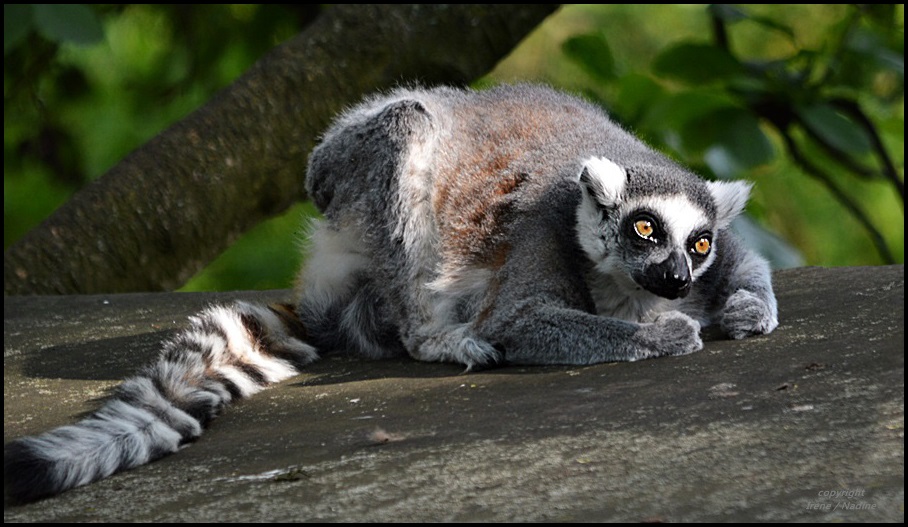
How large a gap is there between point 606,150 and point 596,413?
1763 mm

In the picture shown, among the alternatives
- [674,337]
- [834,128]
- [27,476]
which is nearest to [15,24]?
[27,476]

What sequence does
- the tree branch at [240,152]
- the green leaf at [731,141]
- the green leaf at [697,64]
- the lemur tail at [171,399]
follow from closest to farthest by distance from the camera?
the lemur tail at [171,399] → the green leaf at [731,141] → the green leaf at [697,64] → the tree branch at [240,152]

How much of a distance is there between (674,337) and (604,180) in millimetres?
623

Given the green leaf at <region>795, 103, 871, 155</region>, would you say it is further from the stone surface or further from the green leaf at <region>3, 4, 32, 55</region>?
the green leaf at <region>3, 4, 32, 55</region>

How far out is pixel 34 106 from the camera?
7062 millimetres

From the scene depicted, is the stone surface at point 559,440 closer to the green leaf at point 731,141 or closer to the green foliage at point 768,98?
the green leaf at point 731,141

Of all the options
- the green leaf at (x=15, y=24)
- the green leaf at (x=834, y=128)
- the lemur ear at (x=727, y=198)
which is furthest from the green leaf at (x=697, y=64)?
the green leaf at (x=15, y=24)

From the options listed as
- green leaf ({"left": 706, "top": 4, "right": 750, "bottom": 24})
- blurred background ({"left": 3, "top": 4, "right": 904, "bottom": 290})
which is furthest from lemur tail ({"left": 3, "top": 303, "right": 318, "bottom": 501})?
green leaf ({"left": 706, "top": 4, "right": 750, "bottom": 24})

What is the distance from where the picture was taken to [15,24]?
5199 millimetres

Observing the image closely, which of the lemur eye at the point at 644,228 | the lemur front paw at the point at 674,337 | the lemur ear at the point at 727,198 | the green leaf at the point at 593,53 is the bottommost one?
the lemur front paw at the point at 674,337

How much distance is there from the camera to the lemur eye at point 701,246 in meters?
4.02

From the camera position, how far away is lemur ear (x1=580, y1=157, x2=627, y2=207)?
4.00 metres

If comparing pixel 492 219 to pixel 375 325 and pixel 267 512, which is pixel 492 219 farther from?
pixel 267 512

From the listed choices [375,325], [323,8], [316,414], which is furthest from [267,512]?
[323,8]
